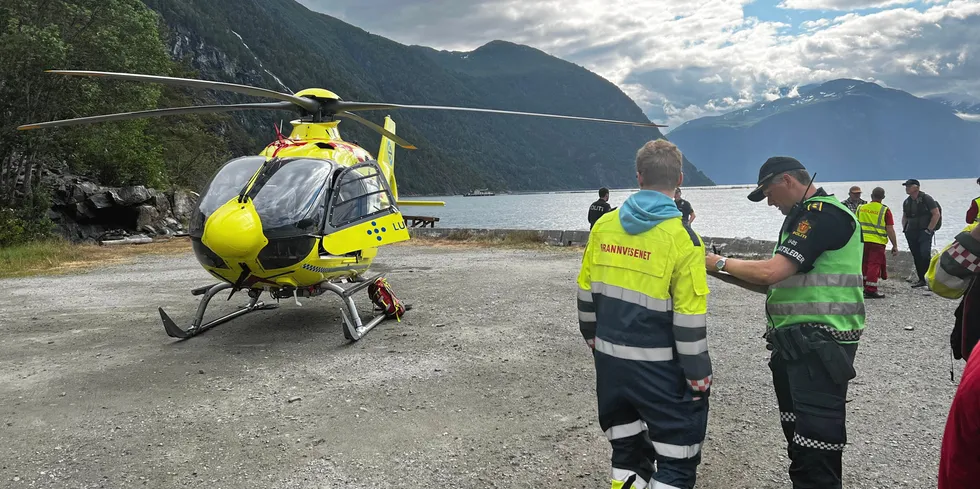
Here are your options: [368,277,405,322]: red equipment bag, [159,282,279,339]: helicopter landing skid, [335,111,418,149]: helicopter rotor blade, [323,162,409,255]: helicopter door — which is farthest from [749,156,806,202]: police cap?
[335,111,418,149]: helicopter rotor blade

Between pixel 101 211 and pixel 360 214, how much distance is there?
66.2 ft

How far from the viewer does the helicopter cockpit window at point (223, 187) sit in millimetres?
5879

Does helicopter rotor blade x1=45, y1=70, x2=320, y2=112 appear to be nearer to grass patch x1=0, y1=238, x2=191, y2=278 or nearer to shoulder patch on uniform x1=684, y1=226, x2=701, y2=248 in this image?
shoulder patch on uniform x1=684, y1=226, x2=701, y2=248

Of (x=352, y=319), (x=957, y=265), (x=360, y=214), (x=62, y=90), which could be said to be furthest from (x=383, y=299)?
(x=62, y=90)

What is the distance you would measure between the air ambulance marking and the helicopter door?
14.3 ft

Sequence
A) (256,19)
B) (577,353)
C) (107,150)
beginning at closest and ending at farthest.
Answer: (577,353) < (107,150) < (256,19)

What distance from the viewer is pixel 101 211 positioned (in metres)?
21.7

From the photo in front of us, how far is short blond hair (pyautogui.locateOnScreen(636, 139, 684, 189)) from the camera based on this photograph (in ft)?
8.18

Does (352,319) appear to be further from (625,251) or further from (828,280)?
(828,280)

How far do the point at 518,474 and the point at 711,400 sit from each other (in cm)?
200

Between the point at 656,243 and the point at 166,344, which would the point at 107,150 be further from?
the point at 656,243

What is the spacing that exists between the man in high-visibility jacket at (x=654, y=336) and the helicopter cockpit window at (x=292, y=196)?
14.0ft

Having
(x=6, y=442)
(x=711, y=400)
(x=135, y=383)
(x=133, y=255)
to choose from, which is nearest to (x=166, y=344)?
(x=135, y=383)

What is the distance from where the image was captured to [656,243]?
2406 millimetres
